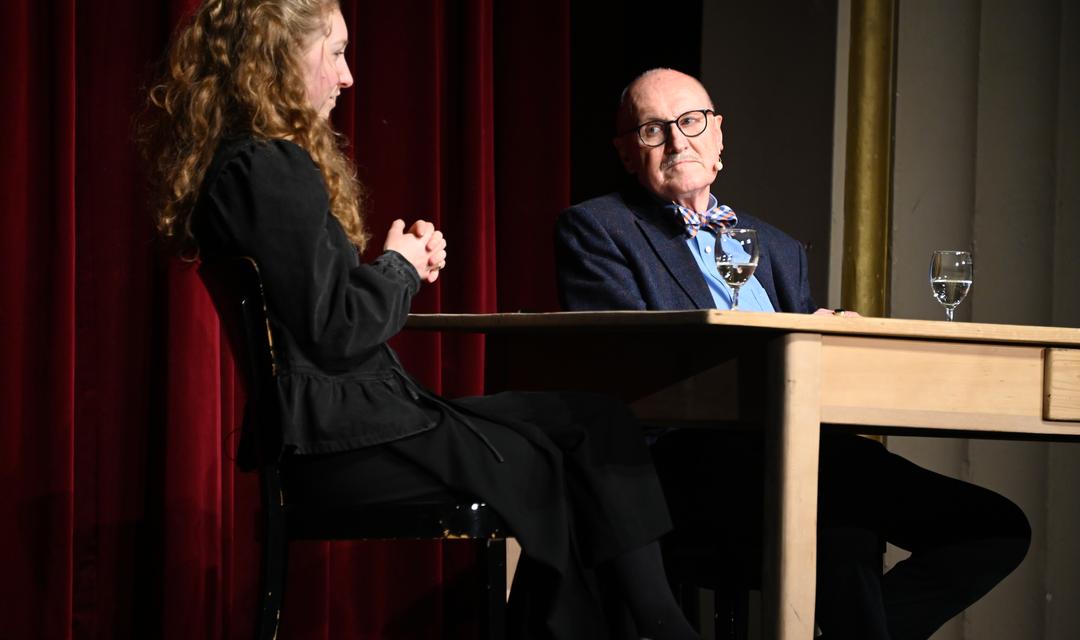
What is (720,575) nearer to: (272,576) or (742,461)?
(742,461)

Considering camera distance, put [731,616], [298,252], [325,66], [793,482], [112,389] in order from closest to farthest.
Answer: [298,252] < [793,482] < [325,66] < [731,616] < [112,389]

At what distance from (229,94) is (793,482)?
102 cm

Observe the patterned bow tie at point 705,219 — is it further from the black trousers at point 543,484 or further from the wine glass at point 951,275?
the black trousers at point 543,484

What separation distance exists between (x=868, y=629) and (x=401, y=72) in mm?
1830

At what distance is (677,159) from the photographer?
2596 millimetres

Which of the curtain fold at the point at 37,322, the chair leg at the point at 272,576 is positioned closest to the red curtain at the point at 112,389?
the curtain fold at the point at 37,322

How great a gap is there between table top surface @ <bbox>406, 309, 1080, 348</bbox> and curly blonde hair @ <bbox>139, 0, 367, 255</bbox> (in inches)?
16.0

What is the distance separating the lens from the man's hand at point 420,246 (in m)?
1.80

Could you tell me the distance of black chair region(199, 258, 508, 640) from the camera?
1626 mm

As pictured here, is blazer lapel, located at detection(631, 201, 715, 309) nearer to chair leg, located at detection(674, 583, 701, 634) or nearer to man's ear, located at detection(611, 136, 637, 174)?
man's ear, located at detection(611, 136, 637, 174)

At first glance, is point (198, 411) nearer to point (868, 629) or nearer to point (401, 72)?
point (401, 72)

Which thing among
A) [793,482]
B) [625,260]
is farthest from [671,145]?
[793,482]

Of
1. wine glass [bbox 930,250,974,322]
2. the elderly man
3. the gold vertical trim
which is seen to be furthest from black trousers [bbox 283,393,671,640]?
the gold vertical trim

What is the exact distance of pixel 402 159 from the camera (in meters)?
3.10
